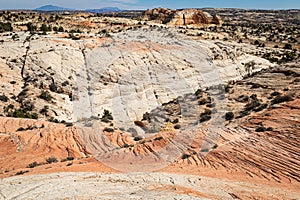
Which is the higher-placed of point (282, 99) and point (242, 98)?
point (282, 99)

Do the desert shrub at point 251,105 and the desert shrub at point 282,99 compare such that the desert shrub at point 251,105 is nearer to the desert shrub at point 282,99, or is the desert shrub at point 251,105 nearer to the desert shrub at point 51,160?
the desert shrub at point 282,99

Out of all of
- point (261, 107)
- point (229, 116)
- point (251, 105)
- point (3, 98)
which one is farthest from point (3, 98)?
point (261, 107)

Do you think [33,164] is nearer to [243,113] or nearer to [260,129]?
[260,129]

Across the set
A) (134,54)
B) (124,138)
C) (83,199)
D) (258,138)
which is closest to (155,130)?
(124,138)

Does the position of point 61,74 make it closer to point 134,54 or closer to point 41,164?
point 134,54

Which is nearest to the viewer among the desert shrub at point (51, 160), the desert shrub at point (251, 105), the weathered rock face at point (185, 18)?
the desert shrub at point (51, 160)

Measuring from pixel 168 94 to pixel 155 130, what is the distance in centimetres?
1266

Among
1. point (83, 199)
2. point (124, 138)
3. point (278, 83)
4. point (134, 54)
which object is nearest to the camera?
point (83, 199)

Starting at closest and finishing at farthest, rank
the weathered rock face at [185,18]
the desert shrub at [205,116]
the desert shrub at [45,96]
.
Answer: the desert shrub at [205,116] → the desert shrub at [45,96] → the weathered rock face at [185,18]

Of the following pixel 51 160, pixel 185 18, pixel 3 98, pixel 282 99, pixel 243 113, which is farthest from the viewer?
pixel 185 18

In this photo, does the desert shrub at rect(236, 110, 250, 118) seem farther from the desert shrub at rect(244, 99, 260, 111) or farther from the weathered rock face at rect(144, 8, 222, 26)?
the weathered rock face at rect(144, 8, 222, 26)

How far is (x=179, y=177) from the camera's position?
10.6 metres

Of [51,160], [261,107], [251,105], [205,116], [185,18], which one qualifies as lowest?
[51,160]

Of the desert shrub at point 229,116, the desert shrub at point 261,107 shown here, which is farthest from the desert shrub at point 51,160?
the desert shrub at point 261,107
